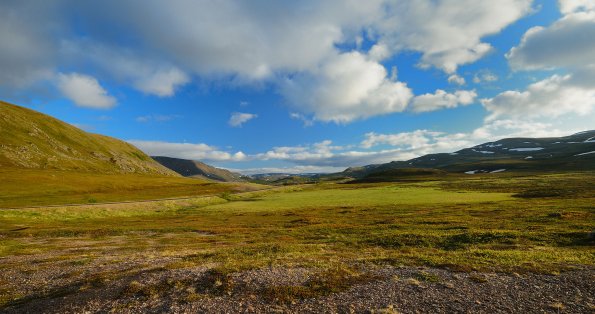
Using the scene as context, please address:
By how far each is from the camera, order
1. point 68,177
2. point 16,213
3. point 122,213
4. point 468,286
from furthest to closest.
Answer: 1. point 68,177
2. point 122,213
3. point 16,213
4. point 468,286

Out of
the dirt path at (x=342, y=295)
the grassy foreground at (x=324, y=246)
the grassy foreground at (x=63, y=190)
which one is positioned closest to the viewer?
the dirt path at (x=342, y=295)

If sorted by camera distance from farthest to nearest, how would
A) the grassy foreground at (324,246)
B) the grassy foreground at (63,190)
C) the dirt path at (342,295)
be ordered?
the grassy foreground at (63,190) → the grassy foreground at (324,246) → the dirt path at (342,295)

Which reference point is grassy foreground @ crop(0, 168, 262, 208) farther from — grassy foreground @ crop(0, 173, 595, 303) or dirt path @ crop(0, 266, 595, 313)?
dirt path @ crop(0, 266, 595, 313)

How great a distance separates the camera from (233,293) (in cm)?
1850

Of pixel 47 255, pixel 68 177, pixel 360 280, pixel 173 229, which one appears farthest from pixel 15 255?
pixel 68 177

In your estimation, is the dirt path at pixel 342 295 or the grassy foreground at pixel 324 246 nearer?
the dirt path at pixel 342 295

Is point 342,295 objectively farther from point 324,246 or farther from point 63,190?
point 63,190

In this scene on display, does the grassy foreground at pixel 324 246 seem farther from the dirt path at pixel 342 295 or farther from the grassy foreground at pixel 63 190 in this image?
the grassy foreground at pixel 63 190

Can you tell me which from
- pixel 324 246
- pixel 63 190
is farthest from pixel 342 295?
pixel 63 190

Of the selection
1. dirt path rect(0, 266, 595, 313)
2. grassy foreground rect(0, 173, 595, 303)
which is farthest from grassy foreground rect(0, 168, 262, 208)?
dirt path rect(0, 266, 595, 313)

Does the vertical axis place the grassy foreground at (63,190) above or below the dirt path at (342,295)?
above

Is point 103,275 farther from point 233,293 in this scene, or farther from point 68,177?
point 68,177

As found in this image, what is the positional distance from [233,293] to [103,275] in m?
11.3

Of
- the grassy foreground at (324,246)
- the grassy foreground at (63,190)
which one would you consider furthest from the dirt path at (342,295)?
the grassy foreground at (63,190)
